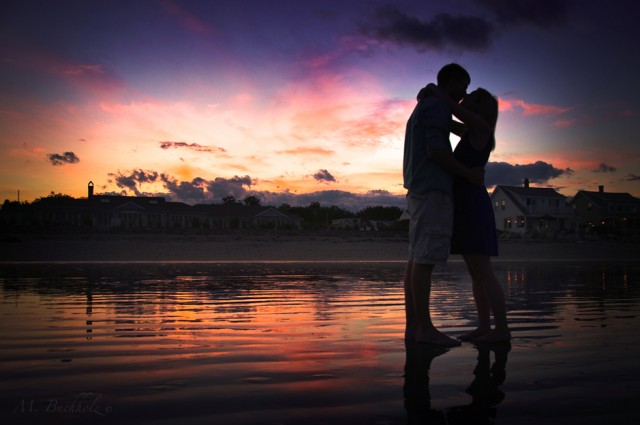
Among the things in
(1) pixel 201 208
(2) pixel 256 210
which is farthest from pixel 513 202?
(1) pixel 201 208

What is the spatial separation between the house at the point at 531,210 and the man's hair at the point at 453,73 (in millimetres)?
67323

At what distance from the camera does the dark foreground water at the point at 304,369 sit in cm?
203

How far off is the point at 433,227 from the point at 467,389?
1365 millimetres

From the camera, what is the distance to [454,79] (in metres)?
3.77

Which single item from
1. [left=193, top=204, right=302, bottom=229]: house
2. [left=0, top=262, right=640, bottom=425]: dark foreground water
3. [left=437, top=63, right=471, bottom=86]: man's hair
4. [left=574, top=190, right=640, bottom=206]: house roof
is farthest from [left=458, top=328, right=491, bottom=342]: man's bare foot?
[left=574, top=190, right=640, bottom=206]: house roof

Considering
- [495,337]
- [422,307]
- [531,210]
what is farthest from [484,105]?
[531,210]

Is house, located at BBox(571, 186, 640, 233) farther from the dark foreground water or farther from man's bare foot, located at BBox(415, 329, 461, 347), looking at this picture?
man's bare foot, located at BBox(415, 329, 461, 347)

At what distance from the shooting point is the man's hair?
3.74 metres

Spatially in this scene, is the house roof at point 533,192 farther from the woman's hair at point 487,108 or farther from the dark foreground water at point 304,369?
the woman's hair at point 487,108

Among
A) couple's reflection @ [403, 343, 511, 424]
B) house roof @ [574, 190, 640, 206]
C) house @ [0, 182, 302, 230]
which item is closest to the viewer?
couple's reflection @ [403, 343, 511, 424]

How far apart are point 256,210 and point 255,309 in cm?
8265

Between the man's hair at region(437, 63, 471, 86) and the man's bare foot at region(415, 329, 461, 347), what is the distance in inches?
72.7

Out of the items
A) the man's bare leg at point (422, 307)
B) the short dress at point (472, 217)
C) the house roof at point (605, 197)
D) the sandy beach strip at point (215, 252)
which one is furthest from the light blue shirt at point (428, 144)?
the house roof at point (605, 197)

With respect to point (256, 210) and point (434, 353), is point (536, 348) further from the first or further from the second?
point (256, 210)
